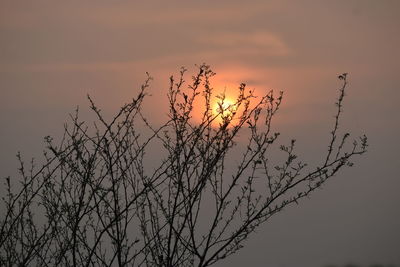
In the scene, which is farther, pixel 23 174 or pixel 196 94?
pixel 196 94

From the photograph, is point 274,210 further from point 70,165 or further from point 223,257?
point 70,165

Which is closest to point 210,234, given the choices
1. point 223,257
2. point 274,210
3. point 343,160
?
point 223,257

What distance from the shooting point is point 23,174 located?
4254 mm

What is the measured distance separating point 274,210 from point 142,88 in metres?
1.60

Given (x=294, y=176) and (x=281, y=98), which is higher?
(x=281, y=98)

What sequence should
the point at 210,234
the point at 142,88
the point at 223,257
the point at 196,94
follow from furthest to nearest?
1. the point at 196,94
2. the point at 142,88
3. the point at 223,257
4. the point at 210,234

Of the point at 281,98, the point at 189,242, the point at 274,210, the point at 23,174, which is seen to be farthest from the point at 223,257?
the point at 23,174

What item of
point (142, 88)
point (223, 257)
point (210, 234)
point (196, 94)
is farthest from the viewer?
point (196, 94)

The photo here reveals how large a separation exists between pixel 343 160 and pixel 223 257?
4.40 feet

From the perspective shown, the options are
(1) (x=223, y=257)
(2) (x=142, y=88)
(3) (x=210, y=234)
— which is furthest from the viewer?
(2) (x=142, y=88)

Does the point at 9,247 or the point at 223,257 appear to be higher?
the point at 9,247

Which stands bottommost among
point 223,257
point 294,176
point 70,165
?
point 223,257

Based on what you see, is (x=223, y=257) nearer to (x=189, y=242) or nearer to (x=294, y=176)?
(x=189, y=242)

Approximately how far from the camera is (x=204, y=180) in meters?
3.91
